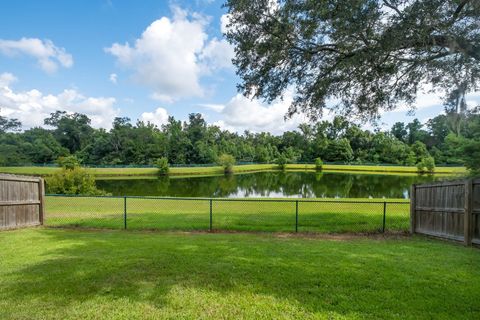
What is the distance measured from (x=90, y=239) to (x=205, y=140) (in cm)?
7127

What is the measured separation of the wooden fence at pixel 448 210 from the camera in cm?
759

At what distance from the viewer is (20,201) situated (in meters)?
9.67

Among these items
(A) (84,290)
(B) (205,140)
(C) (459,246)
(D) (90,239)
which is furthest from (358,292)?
(B) (205,140)

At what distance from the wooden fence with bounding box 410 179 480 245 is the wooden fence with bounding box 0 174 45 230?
12293 millimetres

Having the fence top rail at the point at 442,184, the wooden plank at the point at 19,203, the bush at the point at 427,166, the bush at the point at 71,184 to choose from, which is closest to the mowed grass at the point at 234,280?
the fence top rail at the point at 442,184

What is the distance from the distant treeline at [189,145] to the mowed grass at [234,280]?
55.5 m

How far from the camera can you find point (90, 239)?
7.93 m

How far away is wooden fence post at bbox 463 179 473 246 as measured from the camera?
7.60 meters

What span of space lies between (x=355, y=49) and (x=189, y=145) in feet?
222

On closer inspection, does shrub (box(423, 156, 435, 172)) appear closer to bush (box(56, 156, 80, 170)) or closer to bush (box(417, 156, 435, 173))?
bush (box(417, 156, 435, 173))

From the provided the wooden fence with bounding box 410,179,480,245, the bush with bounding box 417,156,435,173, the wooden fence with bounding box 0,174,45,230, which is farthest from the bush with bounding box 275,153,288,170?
the wooden fence with bounding box 0,174,45,230

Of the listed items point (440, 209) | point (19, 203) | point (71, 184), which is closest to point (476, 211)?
point (440, 209)

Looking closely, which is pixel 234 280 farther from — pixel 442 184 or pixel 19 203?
pixel 19 203

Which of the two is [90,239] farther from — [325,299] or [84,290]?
[325,299]
